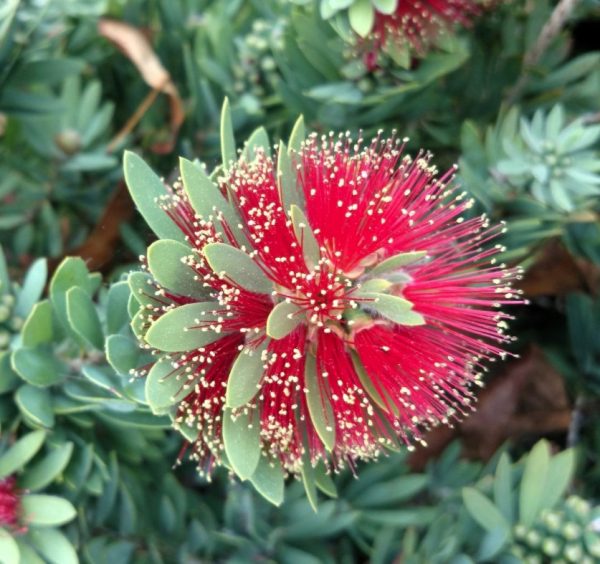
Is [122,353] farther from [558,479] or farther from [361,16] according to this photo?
[558,479]

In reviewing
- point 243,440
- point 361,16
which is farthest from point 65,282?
point 361,16

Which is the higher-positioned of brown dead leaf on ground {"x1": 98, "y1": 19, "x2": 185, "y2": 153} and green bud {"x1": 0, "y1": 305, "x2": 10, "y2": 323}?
brown dead leaf on ground {"x1": 98, "y1": 19, "x2": 185, "y2": 153}

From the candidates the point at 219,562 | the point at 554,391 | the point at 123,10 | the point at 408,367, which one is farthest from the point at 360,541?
the point at 123,10

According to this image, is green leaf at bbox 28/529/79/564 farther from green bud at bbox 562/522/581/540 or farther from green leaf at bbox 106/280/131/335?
green bud at bbox 562/522/581/540

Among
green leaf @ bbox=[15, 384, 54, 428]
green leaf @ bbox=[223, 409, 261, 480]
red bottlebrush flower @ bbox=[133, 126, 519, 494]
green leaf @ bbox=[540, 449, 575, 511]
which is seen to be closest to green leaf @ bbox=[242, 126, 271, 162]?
red bottlebrush flower @ bbox=[133, 126, 519, 494]

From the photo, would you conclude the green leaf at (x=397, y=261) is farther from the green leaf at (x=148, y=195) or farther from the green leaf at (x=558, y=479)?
the green leaf at (x=558, y=479)

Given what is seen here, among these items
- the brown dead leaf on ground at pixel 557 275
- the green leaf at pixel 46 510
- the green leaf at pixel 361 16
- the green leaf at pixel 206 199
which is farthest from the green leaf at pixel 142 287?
the brown dead leaf on ground at pixel 557 275

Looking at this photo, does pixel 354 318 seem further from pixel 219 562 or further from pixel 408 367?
pixel 219 562
